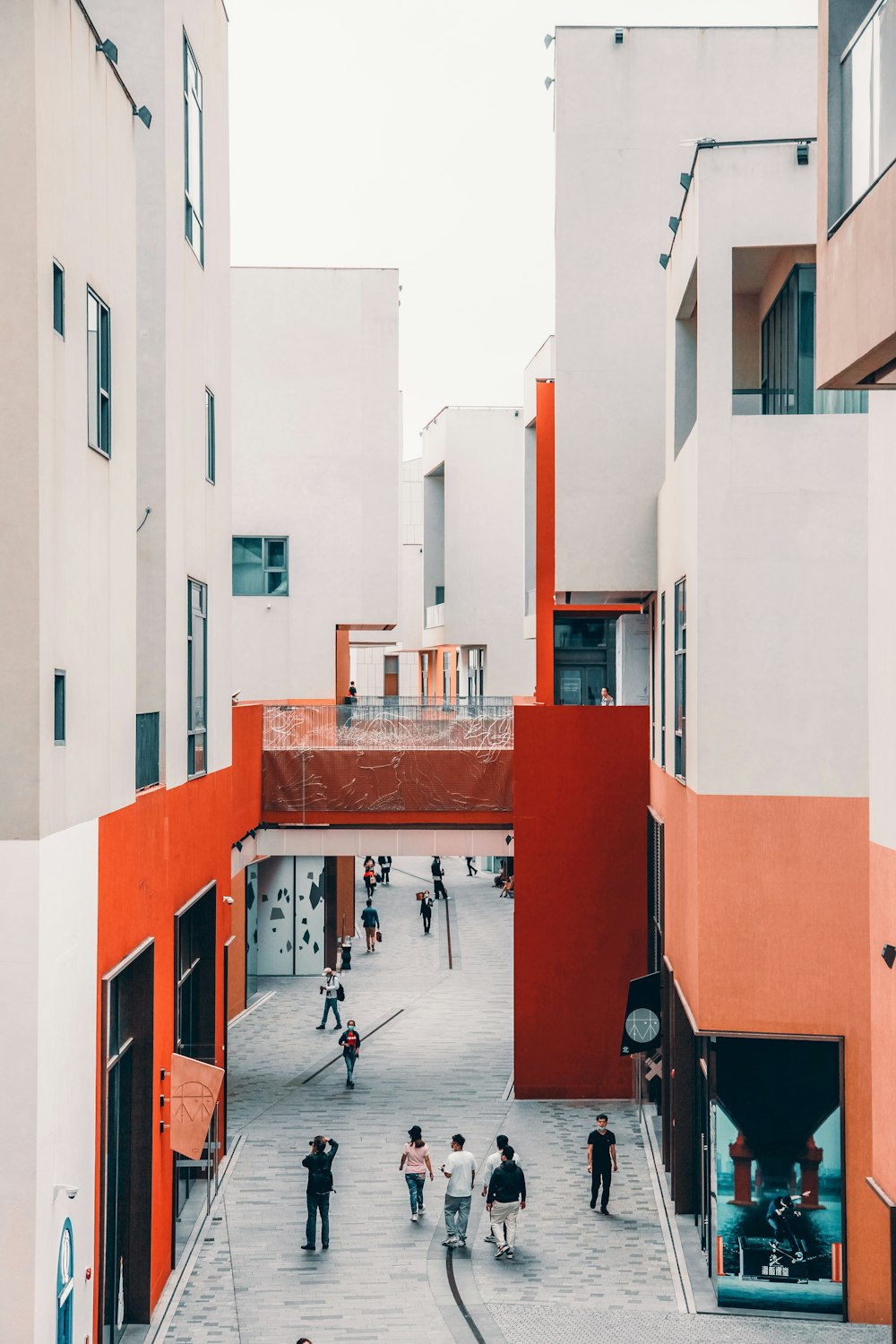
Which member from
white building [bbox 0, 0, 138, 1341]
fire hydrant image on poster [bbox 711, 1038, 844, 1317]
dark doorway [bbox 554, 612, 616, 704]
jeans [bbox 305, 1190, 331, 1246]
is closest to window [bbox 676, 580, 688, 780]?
fire hydrant image on poster [bbox 711, 1038, 844, 1317]

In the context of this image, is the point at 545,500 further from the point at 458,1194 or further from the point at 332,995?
the point at 458,1194

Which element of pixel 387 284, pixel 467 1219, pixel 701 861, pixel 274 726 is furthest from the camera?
pixel 387 284

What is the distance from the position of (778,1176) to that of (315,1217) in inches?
200

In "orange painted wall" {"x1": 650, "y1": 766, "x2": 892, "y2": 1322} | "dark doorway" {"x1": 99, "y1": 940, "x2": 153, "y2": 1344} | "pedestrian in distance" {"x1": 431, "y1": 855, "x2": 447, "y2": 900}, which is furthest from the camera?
"pedestrian in distance" {"x1": 431, "y1": 855, "x2": 447, "y2": 900}

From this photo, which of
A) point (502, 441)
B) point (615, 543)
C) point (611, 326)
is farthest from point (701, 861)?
point (502, 441)

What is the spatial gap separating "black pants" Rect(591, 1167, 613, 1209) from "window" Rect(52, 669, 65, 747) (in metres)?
9.58

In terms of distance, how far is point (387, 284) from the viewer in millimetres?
32500

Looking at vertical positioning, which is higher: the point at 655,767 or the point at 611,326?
the point at 611,326

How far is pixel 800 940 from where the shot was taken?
13.1 metres

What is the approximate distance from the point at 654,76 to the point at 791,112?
1907mm

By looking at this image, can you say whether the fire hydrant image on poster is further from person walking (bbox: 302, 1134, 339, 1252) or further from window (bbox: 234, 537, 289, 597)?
window (bbox: 234, 537, 289, 597)

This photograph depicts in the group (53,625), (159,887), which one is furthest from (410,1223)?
(53,625)

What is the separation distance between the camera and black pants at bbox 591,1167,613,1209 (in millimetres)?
16422

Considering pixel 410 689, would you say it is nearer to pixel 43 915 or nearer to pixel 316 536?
pixel 316 536
